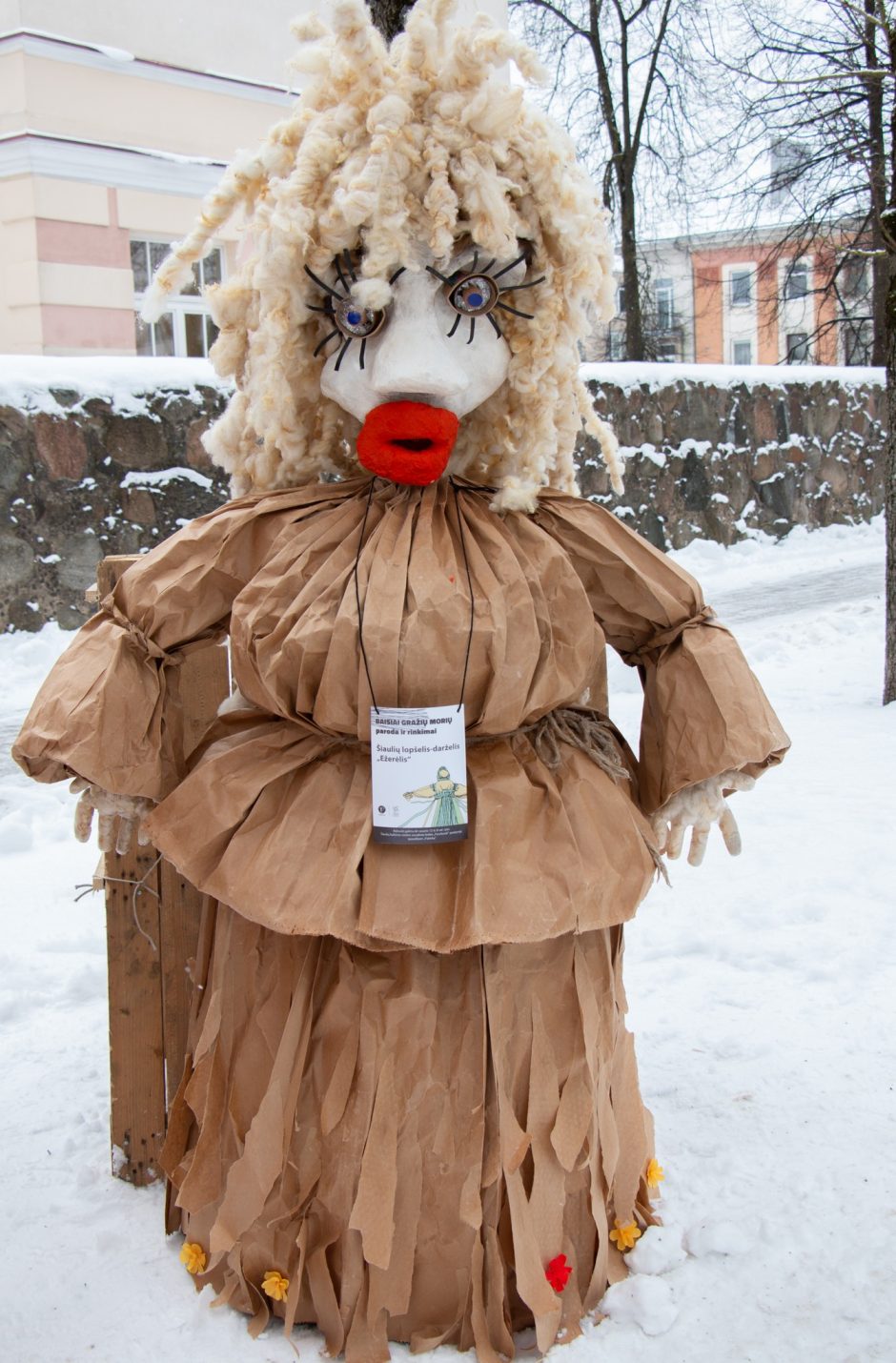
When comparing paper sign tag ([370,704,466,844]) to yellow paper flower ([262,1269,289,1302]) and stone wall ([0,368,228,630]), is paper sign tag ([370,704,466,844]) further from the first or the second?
stone wall ([0,368,228,630])

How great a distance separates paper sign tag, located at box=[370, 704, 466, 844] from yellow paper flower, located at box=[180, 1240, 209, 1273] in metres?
0.76

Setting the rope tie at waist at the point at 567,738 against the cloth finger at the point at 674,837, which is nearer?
the rope tie at waist at the point at 567,738

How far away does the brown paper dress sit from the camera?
5.62 feet

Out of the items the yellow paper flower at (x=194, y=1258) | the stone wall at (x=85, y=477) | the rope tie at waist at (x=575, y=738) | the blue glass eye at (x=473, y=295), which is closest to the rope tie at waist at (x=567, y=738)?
the rope tie at waist at (x=575, y=738)

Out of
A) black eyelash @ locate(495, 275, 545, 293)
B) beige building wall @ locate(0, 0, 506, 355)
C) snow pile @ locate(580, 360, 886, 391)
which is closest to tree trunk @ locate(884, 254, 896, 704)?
snow pile @ locate(580, 360, 886, 391)

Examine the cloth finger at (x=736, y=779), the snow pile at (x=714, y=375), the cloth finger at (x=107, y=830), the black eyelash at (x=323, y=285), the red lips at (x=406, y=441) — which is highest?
the snow pile at (x=714, y=375)

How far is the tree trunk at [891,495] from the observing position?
5383 millimetres

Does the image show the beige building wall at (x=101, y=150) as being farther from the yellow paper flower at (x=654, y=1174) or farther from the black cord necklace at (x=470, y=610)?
the yellow paper flower at (x=654, y=1174)

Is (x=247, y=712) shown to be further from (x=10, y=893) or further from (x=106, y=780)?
(x=10, y=893)

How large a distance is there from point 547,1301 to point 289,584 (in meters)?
1.08

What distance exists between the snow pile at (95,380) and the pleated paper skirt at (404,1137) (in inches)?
191

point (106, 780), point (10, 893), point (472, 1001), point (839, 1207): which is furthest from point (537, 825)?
point (10, 893)

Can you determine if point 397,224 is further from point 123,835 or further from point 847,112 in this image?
point 847,112

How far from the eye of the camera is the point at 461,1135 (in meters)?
1.77
